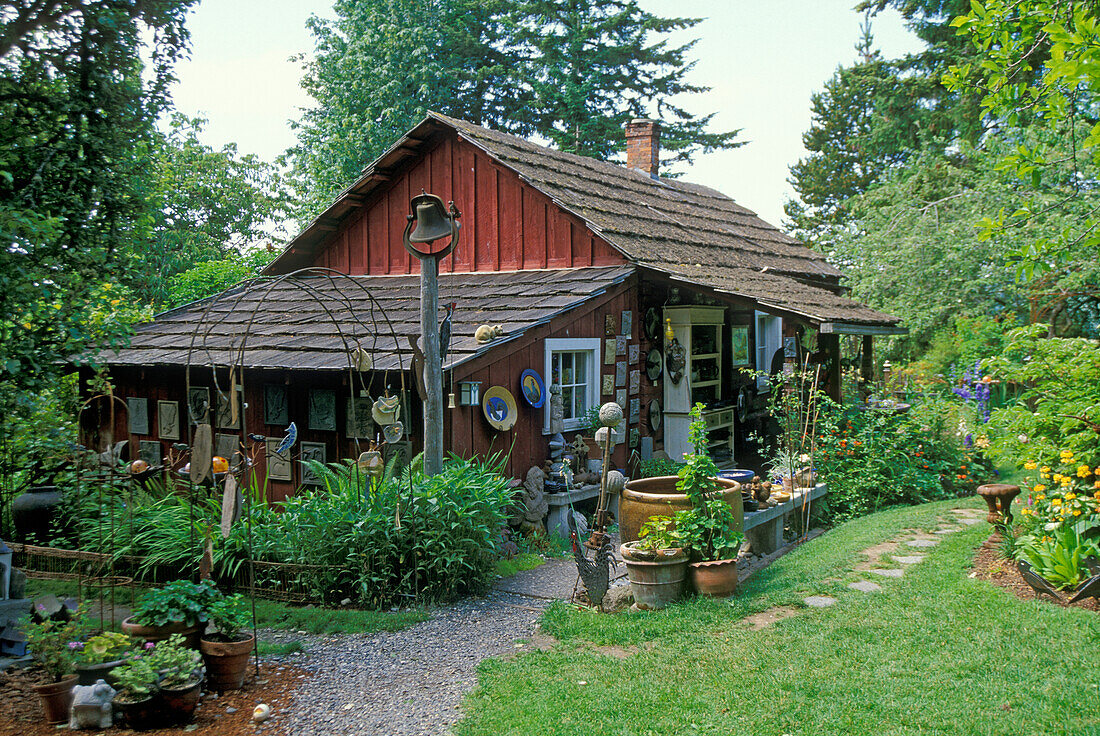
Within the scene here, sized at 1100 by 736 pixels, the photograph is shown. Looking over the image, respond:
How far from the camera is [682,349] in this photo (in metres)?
11.9

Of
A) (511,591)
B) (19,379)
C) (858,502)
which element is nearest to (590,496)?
(511,591)

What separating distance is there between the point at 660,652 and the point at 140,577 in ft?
16.2

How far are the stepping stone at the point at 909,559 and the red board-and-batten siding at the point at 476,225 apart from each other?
5.39m

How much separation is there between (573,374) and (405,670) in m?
5.36

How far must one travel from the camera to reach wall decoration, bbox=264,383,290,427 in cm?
1007

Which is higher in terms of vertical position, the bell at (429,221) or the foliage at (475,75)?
the foliage at (475,75)

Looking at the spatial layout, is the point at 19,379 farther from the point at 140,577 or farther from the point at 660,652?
the point at 660,652

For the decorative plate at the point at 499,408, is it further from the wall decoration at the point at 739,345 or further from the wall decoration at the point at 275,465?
the wall decoration at the point at 739,345

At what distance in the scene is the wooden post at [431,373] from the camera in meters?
7.59

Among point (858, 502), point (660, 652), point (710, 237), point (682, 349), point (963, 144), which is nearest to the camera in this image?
point (660, 652)

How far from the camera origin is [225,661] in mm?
5031

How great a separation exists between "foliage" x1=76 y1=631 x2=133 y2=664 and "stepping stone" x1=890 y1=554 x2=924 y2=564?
6308 mm

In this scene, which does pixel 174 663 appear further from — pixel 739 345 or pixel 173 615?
pixel 739 345

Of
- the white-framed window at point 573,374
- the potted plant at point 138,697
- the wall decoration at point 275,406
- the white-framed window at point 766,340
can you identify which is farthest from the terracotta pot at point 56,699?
the white-framed window at point 766,340
